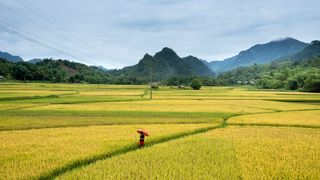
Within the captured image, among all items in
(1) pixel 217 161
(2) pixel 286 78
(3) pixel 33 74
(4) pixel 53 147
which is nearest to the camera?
(1) pixel 217 161

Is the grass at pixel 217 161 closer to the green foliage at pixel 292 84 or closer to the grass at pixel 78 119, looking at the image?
the grass at pixel 78 119

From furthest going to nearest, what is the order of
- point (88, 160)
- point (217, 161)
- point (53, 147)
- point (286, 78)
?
point (286, 78) → point (53, 147) → point (88, 160) → point (217, 161)

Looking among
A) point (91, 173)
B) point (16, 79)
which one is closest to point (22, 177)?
point (91, 173)

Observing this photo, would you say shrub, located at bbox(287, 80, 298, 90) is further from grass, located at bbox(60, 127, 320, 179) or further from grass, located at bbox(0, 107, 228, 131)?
grass, located at bbox(60, 127, 320, 179)

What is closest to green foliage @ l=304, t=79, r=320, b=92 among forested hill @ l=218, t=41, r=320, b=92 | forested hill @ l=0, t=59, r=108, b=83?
forested hill @ l=218, t=41, r=320, b=92

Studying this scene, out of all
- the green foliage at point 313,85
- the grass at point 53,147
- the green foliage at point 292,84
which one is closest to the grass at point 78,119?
the grass at point 53,147

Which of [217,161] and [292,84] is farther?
[292,84]

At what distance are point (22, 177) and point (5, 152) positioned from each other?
3.06 m

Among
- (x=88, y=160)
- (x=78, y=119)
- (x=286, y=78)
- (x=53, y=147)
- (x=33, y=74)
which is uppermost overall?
(x=33, y=74)

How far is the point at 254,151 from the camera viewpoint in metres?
10.2

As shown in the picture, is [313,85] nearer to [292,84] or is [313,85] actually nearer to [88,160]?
[292,84]

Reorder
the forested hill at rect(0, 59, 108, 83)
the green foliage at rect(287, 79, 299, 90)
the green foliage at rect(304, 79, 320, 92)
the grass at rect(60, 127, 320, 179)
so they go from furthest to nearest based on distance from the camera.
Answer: the forested hill at rect(0, 59, 108, 83), the green foliage at rect(287, 79, 299, 90), the green foliage at rect(304, 79, 320, 92), the grass at rect(60, 127, 320, 179)

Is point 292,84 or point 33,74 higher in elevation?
point 33,74

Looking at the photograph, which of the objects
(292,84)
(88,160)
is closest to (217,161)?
(88,160)
